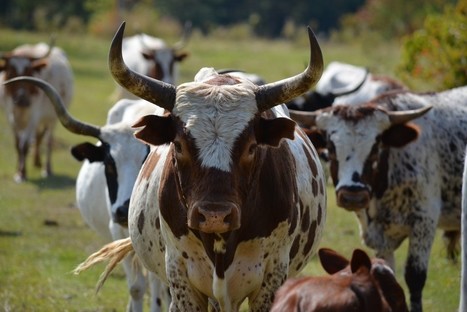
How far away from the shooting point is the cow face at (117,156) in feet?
32.7

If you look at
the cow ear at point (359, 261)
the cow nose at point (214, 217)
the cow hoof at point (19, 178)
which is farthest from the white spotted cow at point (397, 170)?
the cow hoof at point (19, 178)

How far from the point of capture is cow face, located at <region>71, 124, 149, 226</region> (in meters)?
9.95

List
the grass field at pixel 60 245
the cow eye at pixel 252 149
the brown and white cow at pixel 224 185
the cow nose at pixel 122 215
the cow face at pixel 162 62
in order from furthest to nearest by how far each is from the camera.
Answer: the cow face at pixel 162 62
the grass field at pixel 60 245
the cow nose at pixel 122 215
the cow eye at pixel 252 149
the brown and white cow at pixel 224 185

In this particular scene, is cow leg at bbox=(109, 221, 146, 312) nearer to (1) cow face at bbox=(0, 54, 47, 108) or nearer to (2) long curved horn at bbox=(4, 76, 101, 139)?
(2) long curved horn at bbox=(4, 76, 101, 139)

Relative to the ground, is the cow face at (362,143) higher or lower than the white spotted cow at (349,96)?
higher

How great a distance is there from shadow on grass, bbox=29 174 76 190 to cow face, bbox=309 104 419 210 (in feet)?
32.3

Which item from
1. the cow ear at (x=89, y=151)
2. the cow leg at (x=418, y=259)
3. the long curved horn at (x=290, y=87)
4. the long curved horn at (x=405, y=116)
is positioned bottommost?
the cow leg at (x=418, y=259)

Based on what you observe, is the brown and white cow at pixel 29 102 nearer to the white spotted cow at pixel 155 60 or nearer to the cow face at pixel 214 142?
the white spotted cow at pixel 155 60

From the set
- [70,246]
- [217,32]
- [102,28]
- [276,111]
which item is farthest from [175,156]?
[217,32]

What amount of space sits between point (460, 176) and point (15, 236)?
253 inches

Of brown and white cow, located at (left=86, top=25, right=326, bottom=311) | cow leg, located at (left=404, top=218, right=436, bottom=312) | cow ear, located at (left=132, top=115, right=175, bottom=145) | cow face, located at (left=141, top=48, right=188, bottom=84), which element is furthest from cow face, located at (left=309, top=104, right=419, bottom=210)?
cow face, located at (left=141, top=48, right=188, bottom=84)

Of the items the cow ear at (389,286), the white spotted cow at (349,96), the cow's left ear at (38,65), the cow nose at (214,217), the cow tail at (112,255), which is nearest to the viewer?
the cow ear at (389,286)

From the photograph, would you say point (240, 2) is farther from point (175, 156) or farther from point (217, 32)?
point (175, 156)

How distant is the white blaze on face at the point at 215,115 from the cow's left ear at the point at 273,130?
0.34 feet
